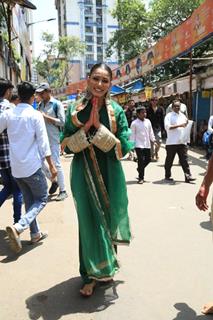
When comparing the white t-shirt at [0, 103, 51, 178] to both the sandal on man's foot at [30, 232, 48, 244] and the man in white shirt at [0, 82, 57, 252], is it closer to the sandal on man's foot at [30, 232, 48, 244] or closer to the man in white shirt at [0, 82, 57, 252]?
→ the man in white shirt at [0, 82, 57, 252]

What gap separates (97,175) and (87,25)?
103260 mm

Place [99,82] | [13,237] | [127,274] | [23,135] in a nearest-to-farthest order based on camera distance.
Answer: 1. [99,82]
2. [127,274]
3. [13,237]
4. [23,135]

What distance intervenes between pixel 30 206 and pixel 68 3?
336 feet

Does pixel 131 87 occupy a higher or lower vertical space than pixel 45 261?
higher

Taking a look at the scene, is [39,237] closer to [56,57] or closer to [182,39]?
[182,39]

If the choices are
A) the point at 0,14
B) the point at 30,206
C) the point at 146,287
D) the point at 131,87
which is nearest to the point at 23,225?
the point at 30,206

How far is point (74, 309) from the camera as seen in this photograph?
3150 millimetres

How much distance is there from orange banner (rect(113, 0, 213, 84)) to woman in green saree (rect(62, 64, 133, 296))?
23.0ft

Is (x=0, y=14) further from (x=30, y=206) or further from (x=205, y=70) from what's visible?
(x=30, y=206)

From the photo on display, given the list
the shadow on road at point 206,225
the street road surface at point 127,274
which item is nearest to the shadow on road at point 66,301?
the street road surface at point 127,274

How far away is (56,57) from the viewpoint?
66062 millimetres

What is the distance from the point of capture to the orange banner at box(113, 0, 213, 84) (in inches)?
383

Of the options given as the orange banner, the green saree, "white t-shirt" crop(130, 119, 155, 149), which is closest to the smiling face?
the green saree

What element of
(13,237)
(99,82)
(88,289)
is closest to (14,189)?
(13,237)
